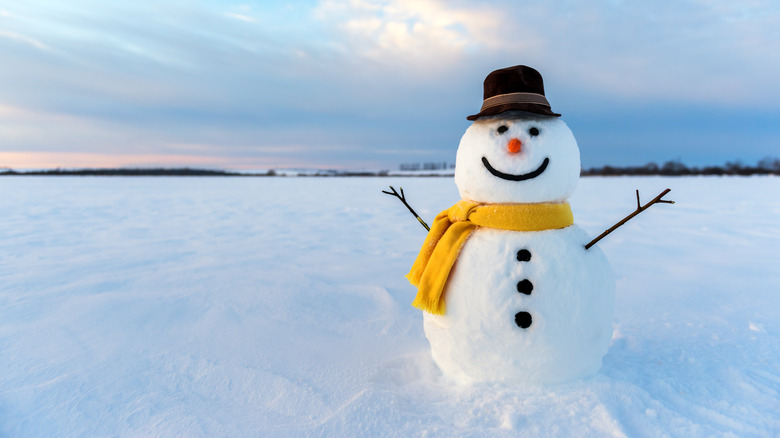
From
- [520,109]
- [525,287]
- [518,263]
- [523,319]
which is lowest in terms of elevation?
[523,319]

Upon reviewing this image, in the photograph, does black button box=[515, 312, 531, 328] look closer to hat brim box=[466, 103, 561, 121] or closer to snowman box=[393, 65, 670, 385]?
snowman box=[393, 65, 670, 385]

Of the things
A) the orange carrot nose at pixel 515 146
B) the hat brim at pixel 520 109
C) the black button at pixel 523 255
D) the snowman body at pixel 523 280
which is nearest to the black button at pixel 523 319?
the snowman body at pixel 523 280

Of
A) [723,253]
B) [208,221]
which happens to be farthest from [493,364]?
[208,221]

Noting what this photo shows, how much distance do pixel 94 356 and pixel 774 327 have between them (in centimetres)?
439

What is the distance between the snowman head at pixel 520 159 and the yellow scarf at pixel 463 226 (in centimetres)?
5

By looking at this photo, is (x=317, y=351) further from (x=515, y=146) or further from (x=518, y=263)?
(x=515, y=146)

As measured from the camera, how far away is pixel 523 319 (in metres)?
1.98

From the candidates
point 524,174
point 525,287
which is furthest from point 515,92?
point 525,287

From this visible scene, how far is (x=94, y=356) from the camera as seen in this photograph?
8.14 feet

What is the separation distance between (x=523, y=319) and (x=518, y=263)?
0.26 meters

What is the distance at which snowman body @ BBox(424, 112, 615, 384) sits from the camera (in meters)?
1.98

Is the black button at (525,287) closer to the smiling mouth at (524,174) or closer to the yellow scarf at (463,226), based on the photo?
the yellow scarf at (463,226)

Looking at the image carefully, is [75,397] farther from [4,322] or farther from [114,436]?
[4,322]

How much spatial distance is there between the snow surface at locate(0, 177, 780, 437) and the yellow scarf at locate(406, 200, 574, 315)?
0.48m
